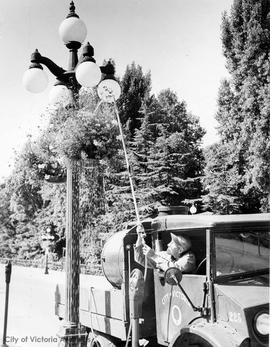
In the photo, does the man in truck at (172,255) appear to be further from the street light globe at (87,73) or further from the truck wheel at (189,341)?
the street light globe at (87,73)

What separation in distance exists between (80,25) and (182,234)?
3.23 m

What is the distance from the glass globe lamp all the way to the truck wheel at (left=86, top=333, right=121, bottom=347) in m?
3.59

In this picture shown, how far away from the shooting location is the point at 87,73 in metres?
5.20

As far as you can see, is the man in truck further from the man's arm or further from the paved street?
the paved street

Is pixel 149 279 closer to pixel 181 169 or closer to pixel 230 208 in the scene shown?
pixel 230 208

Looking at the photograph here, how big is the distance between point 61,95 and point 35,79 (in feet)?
1.46

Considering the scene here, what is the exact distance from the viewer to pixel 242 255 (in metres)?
3.91

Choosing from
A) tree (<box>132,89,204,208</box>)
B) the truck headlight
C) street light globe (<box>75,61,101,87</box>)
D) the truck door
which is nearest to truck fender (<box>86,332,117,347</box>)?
the truck door

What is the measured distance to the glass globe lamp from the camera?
221 inches

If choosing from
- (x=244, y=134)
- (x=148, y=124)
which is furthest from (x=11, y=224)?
(x=244, y=134)

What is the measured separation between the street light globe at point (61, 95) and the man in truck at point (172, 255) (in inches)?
91.3

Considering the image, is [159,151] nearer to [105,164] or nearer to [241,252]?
[105,164]

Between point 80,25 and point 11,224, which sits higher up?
point 80,25

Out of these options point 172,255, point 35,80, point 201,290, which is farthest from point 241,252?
point 35,80
